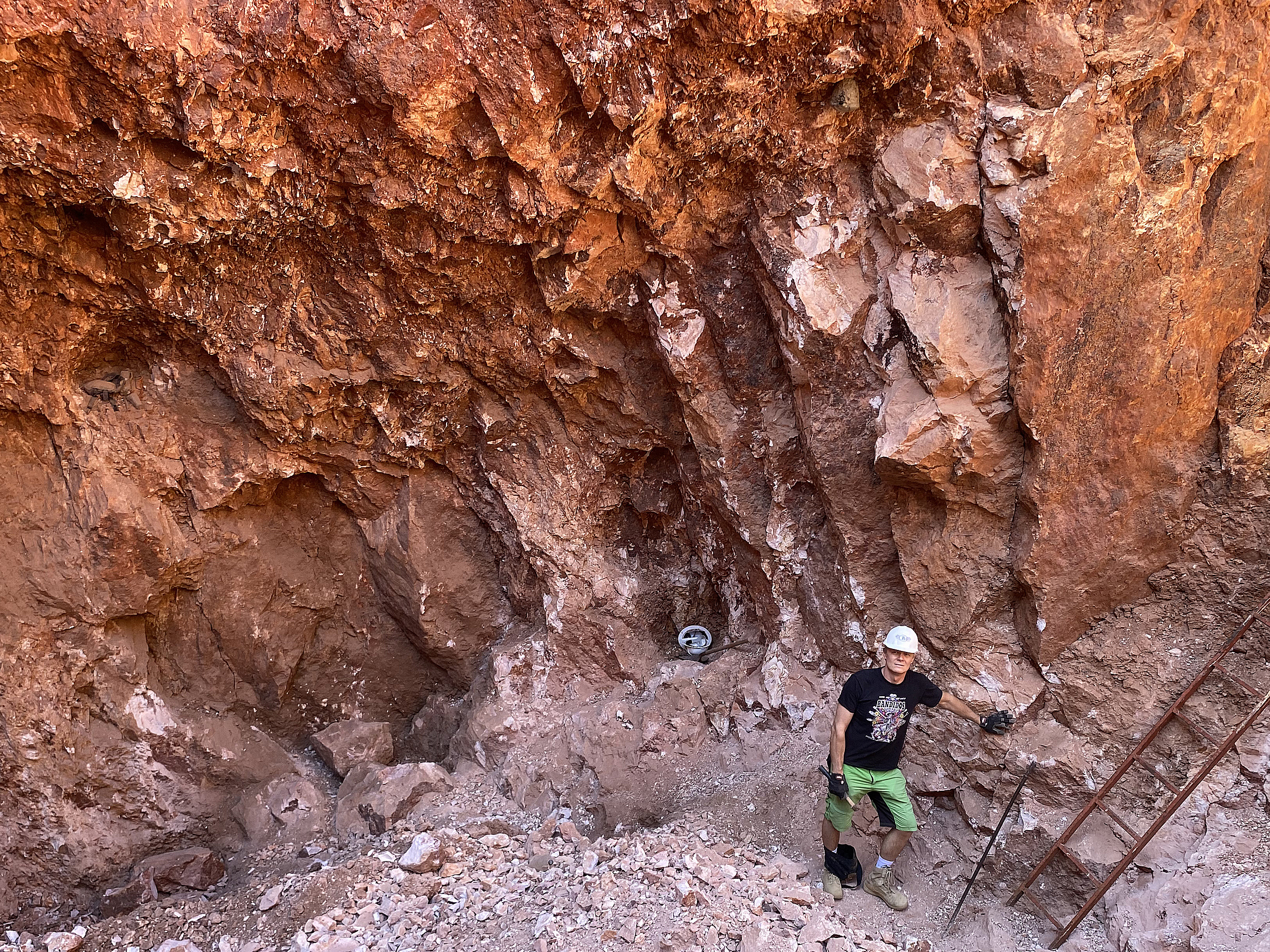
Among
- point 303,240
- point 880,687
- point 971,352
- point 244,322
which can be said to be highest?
point 303,240

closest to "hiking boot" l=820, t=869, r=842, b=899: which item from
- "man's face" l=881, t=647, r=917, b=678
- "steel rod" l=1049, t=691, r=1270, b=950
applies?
"steel rod" l=1049, t=691, r=1270, b=950

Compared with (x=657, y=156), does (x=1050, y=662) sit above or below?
below

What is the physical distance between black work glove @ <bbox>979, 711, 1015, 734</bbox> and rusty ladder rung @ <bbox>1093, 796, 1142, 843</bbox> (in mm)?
458

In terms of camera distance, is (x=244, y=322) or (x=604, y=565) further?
(x=604, y=565)

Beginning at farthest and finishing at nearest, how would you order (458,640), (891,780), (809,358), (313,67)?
(458,640) < (809,358) < (891,780) < (313,67)

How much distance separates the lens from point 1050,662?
4098 mm

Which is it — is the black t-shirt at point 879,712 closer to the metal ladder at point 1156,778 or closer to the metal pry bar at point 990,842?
the metal pry bar at point 990,842

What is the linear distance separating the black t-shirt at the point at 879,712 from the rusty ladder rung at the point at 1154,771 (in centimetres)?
92

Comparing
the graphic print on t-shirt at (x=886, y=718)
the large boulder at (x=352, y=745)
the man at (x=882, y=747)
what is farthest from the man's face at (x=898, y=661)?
the large boulder at (x=352, y=745)

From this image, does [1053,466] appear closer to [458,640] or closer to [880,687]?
[880,687]

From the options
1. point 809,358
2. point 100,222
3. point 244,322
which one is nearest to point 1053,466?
point 809,358

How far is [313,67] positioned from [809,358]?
8.69ft

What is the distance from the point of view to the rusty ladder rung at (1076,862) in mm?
3668

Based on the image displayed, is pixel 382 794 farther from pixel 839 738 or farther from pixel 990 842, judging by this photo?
pixel 990 842
